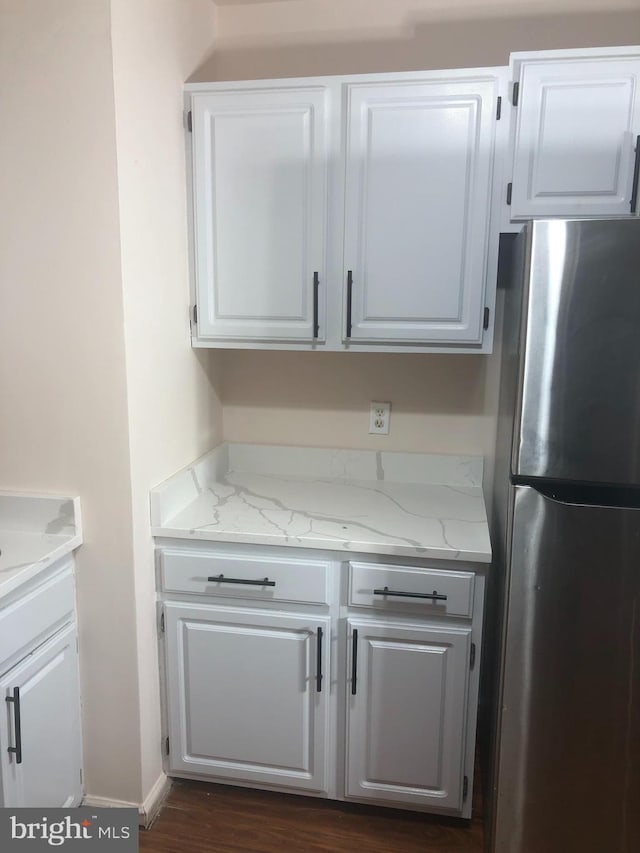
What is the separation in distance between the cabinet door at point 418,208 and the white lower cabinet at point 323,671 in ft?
2.40

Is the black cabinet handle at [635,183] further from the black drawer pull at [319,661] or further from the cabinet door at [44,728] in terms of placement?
the cabinet door at [44,728]

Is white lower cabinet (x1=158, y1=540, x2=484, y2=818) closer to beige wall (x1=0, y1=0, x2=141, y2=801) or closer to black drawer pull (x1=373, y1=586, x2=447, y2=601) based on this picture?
black drawer pull (x1=373, y1=586, x2=447, y2=601)

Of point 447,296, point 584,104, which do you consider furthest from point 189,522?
point 584,104

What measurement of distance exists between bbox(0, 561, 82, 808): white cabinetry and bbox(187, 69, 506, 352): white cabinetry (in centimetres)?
95

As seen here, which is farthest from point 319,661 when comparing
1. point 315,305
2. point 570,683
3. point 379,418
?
point 315,305

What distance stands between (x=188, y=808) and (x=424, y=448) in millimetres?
1370

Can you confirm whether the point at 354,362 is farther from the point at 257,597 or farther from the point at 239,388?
the point at 257,597

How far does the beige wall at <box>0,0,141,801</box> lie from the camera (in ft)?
4.97

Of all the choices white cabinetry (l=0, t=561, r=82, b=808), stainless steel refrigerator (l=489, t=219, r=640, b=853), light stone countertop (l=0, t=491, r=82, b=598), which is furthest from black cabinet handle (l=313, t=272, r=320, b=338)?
white cabinetry (l=0, t=561, r=82, b=808)

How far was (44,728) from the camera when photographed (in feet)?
5.22

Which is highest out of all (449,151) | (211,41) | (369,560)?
(211,41)

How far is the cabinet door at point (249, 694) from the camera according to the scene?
179 centimetres

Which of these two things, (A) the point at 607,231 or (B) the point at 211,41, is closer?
(A) the point at 607,231

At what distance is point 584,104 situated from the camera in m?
1.69
